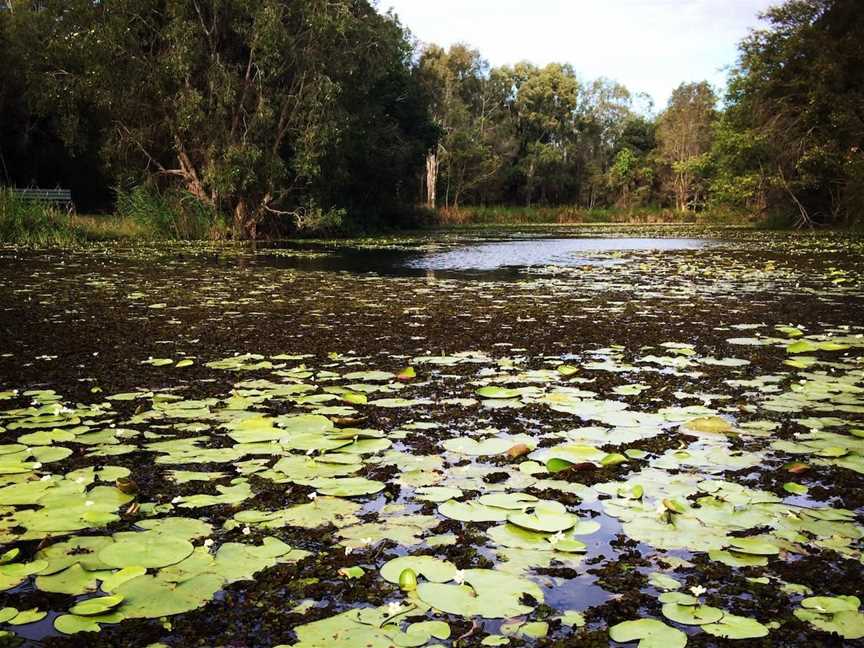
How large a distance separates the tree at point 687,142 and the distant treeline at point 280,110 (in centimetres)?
1068

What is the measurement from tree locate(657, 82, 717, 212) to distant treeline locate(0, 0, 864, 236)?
10.7 m

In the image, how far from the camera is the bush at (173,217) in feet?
58.9

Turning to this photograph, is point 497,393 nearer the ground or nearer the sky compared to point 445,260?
nearer the ground

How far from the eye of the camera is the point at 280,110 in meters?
18.5

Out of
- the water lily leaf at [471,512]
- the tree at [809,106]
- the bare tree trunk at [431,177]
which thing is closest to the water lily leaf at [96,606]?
the water lily leaf at [471,512]

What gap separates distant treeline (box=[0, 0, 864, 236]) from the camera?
17.4 metres

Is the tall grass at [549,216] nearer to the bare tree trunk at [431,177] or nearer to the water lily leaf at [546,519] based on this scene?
the bare tree trunk at [431,177]

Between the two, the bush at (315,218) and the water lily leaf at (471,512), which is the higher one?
the bush at (315,218)

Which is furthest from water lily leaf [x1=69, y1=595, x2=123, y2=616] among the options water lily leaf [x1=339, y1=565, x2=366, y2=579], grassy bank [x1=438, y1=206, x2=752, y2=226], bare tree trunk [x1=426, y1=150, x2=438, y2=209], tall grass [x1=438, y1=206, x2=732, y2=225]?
bare tree trunk [x1=426, y1=150, x2=438, y2=209]

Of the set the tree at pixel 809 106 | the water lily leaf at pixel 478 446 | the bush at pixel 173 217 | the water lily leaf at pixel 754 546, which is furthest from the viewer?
the tree at pixel 809 106

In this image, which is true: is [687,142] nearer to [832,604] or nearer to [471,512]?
[471,512]

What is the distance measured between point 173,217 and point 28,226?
343 cm

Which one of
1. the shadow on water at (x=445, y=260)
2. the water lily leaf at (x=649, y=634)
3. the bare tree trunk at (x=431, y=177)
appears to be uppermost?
the bare tree trunk at (x=431, y=177)

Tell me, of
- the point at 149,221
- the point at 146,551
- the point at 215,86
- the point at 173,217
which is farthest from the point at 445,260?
the point at 146,551
